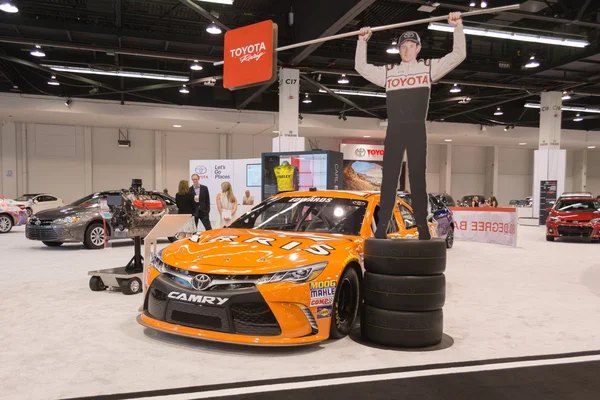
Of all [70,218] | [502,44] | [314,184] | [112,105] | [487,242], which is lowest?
[487,242]

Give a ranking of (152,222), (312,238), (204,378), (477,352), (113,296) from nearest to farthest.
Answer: (204,378) < (477,352) < (312,238) < (113,296) < (152,222)

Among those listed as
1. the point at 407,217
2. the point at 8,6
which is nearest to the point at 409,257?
the point at 407,217

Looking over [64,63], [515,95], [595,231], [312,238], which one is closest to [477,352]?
[312,238]

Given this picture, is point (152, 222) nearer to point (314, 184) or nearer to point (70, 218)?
point (70, 218)

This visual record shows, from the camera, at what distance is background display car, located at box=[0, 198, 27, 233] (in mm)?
15250

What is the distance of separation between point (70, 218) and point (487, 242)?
36.6 feet

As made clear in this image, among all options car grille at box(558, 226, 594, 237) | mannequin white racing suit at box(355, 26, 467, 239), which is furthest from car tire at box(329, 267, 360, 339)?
car grille at box(558, 226, 594, 237)

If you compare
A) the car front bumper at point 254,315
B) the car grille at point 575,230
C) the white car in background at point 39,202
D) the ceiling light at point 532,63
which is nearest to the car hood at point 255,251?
the car front bumper at point 254,315

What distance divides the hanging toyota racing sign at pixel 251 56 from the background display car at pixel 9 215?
1042 centimetres

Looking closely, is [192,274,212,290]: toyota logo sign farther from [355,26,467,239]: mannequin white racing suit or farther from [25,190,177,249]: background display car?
[25,190,177,249]: background display car

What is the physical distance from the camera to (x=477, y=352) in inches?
151

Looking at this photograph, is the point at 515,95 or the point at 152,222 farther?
the point at 515,95

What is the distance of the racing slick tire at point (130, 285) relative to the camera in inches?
229

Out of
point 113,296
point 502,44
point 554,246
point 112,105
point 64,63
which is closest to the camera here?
point 113,296
